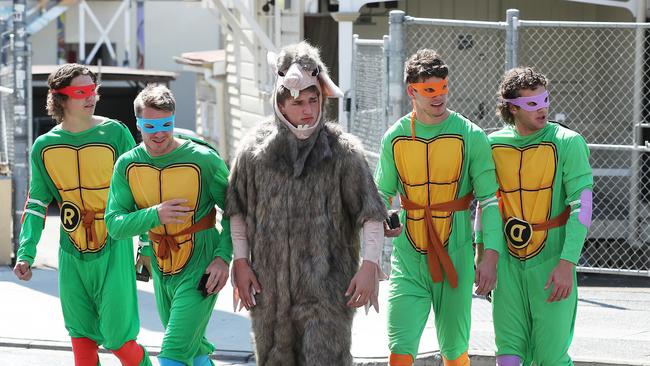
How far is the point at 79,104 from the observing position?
673 cm

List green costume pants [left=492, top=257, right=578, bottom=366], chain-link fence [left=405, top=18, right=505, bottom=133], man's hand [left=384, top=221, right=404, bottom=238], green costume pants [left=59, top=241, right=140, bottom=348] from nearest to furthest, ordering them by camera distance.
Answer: man's hand [left=384, top=221, right=404, bottom=238] → green costume pants [left=492, top=257, right=578, bottom=366] → green costume pants [left=59, top=241, right=140, bottom=348] → chain-link fence [left=405, top=18, right=505, bottom=133]

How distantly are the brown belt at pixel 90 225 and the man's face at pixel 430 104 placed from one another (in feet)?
6.19

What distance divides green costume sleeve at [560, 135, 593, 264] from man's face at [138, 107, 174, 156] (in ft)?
6.41

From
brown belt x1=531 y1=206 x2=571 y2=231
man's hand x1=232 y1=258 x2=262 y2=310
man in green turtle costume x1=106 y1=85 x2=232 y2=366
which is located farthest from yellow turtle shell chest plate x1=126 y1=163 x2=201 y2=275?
brown belt x1=531 y1=206 x2=571 y2=231

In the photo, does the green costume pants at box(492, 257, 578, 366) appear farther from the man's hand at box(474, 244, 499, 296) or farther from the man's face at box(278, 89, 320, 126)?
the man's face at box(278, 89, 320, 126)

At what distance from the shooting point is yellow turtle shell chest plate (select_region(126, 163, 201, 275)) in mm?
6023

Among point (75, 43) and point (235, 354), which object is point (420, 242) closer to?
point (235, 354)

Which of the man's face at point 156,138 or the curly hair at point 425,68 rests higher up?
the curly hair at point 425,68

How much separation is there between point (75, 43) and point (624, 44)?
20.5 metres

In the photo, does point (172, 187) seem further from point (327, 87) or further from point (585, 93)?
point (585, 93)

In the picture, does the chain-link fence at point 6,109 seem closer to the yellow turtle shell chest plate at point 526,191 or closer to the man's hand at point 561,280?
the yellow turtle shell chest plate at point 526,191

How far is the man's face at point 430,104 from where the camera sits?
6.16 meters

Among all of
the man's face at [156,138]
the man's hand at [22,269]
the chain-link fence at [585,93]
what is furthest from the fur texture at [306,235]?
the chain-link fence at [585,93]

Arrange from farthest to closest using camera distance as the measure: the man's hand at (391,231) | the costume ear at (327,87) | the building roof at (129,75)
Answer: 1. the building roof at (129,75)
2. the man's hand at (391,231)
3. the costume ear at (327,87)
